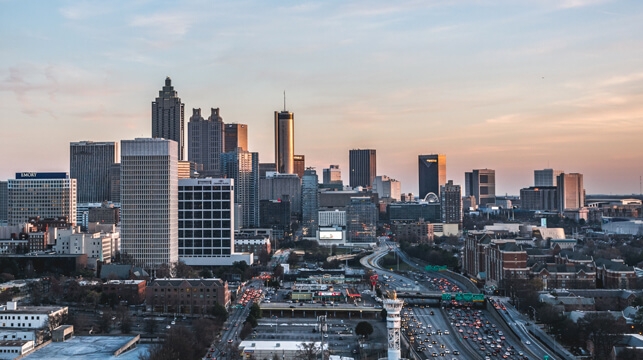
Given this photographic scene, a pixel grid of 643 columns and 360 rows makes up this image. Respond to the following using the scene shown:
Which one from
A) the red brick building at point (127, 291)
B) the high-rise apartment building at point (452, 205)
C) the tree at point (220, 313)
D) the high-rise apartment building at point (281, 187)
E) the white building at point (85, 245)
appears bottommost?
the tree at point (220, 313)

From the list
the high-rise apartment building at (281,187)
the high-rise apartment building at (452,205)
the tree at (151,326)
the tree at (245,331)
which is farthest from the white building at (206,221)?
the high-rise apartment building at (281,187)

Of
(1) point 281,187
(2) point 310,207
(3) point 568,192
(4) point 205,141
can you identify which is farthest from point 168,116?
(3) point 568,192

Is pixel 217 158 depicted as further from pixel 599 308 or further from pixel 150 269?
pixel 599 308

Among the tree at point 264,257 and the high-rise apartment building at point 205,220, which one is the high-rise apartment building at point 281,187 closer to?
the tree at point 264,257

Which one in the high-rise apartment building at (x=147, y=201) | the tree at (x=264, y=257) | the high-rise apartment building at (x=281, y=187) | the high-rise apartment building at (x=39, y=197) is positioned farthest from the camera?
the high-rise apartment building at (x=281, y=187)

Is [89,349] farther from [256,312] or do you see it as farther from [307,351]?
[256,312]

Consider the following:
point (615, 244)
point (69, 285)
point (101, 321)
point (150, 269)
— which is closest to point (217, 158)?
point (615, 244)

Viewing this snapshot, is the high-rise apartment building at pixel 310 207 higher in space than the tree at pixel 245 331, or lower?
higher
